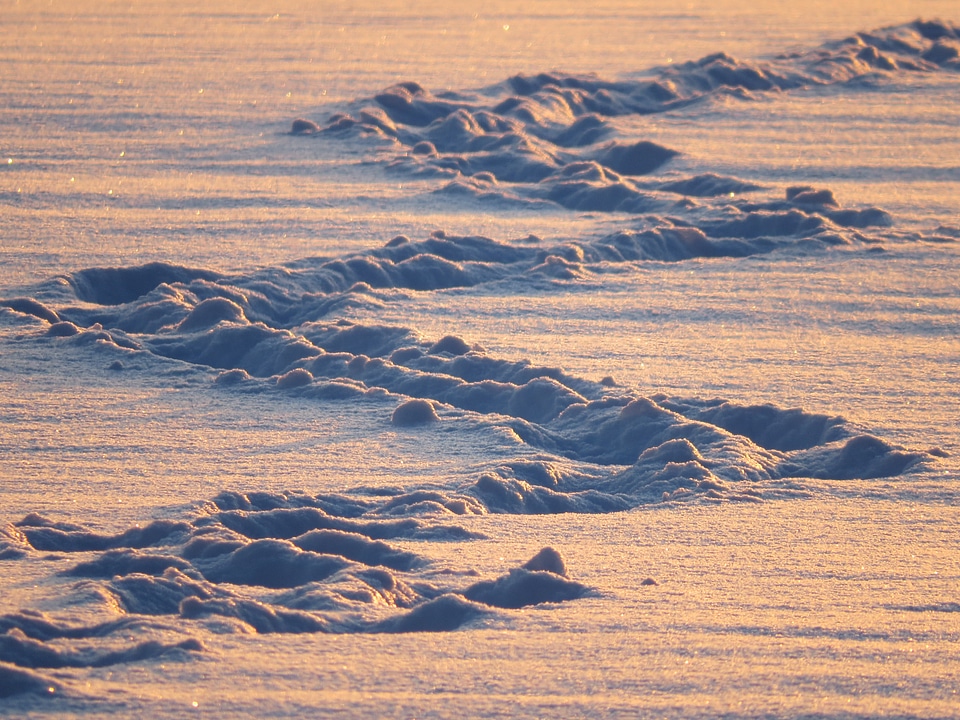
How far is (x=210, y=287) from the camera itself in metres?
5.44

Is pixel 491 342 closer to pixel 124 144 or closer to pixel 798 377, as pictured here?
pixel 798 377

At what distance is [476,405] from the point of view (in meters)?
4.42

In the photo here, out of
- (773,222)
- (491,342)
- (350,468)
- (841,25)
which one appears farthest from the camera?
(841,25)

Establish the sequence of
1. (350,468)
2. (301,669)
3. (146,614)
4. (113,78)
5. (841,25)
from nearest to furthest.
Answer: (301,669)
(146,614)
(350,468)
(113,78)
(841,25)

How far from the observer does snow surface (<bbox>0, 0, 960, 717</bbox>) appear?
8.80 ft

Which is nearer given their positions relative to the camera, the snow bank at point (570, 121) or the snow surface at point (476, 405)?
the snow surface at point (476, 405)

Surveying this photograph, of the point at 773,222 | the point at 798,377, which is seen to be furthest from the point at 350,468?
the point at 773,222

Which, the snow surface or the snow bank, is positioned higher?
the snow bank

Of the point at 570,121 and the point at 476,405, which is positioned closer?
the point at 476,405

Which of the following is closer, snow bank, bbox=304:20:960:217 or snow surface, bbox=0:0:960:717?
snow surface, bbox=0:0:960:717

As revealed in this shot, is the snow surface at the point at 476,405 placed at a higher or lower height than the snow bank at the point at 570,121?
lower

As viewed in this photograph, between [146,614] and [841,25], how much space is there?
13049 mm

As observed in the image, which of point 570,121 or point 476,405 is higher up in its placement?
point 570,121

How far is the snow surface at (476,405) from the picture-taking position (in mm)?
2682
